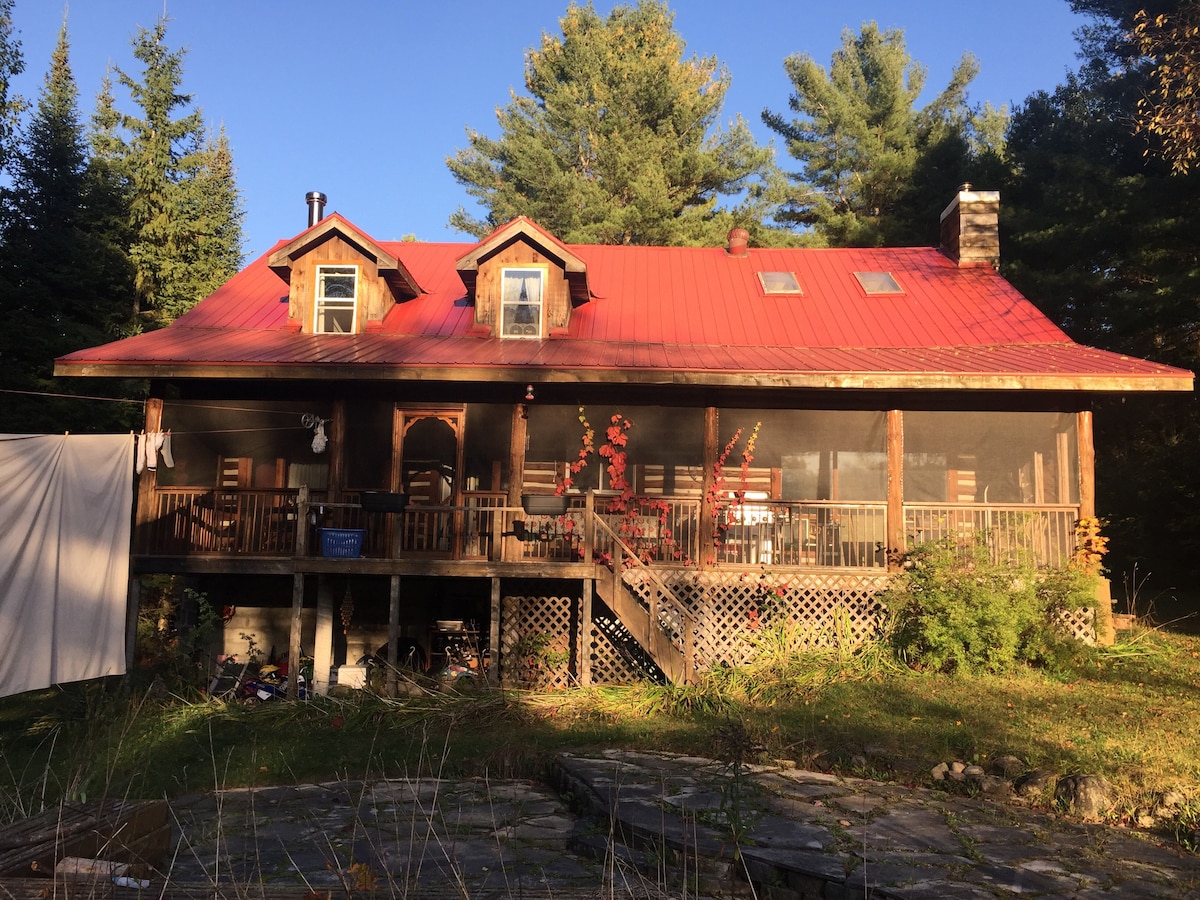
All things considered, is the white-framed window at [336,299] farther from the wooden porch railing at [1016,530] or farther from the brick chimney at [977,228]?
the brick chimney at [977,228]

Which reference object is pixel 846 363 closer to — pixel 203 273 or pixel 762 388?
pixel 762 388

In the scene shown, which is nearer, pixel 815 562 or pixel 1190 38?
pixel 1190 38

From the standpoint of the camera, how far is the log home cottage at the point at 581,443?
13773mm

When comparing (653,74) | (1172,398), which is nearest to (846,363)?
(1172,398)

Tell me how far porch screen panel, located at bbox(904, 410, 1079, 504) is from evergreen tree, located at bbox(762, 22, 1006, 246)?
43.0 ft

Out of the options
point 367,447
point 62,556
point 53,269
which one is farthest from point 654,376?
point 53,269

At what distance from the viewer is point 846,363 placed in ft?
47.5

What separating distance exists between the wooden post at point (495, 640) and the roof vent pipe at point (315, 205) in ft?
35.1

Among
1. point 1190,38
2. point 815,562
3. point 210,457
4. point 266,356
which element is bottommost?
point 815,562

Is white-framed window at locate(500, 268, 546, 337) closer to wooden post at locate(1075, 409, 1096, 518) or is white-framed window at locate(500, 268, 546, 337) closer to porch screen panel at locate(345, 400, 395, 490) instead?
porch screen panel at locate(345, 400, 395, 490)

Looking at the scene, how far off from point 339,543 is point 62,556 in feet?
14.1

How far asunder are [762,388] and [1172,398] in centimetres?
1370

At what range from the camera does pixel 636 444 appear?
1755 cm

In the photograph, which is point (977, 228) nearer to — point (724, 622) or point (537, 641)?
point (724, 622)
